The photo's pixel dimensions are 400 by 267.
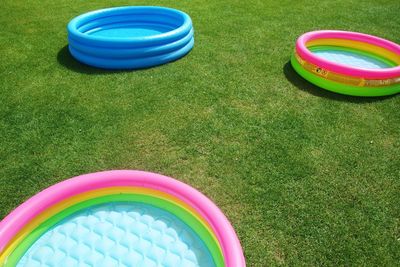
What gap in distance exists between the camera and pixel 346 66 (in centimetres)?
520

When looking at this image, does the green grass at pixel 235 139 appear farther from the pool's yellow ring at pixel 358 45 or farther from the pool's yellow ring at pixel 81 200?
the pool's yellow ring at pixel 358 45

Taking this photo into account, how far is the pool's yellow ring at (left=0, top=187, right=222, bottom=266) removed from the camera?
3.05 metres

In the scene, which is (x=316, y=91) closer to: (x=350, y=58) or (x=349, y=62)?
(x=349, y=62)

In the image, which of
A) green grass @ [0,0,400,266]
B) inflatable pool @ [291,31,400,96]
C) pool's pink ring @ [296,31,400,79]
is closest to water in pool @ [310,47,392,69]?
inflatable pool @ [291,31,400,96]

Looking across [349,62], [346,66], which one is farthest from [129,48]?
[349,62]

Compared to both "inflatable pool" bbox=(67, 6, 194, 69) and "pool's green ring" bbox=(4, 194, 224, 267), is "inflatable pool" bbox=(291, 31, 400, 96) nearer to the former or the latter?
"inflatable pool" bbox=(67, 6, 194, 69)

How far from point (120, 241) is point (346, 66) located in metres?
4.02

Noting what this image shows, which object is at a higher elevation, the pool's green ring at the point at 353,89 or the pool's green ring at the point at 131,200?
the pool's green ring at the point at 353,89

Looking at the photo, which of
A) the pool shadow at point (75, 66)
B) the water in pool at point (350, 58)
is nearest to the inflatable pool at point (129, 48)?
the pool shadow at point (75, 66)

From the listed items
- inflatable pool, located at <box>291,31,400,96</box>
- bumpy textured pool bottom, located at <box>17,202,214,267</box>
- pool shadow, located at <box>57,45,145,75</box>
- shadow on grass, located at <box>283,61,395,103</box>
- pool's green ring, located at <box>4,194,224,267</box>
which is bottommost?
bumpy textured pool bottom, located at <box>17,202,214,267</box>

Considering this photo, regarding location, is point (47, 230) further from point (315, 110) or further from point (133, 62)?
point (315, 110)

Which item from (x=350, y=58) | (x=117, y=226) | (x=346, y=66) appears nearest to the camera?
(x=117, y=226)

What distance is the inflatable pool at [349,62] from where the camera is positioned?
16.9ft

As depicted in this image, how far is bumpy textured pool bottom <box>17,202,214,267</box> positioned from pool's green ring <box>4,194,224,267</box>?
4 centimetres
